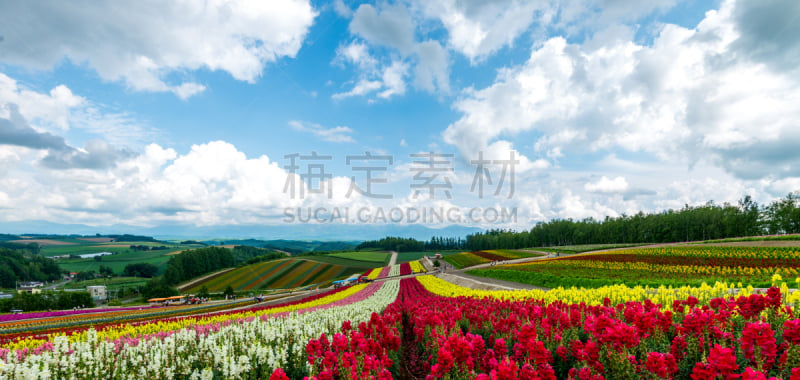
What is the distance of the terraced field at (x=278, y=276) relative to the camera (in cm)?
7081

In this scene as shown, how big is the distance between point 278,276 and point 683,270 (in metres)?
73.4

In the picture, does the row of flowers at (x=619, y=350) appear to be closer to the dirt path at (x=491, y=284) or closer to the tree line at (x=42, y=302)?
the dirt path at (x=491, y=284)

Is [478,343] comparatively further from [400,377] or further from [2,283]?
[2,283]

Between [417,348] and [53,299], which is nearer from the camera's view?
[417,348]

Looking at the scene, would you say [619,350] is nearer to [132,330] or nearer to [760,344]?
[760,344]

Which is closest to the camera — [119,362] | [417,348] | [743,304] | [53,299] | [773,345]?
[773,345]

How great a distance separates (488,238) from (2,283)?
166878mm

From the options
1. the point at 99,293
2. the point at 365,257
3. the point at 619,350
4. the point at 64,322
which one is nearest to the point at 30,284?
the point at 99,293

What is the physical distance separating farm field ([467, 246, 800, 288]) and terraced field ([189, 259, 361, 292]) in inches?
1730

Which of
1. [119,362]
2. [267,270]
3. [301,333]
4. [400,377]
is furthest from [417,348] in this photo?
[267,270]

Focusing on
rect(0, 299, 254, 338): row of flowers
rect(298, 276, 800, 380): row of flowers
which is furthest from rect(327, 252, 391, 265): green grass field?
rect(298, 276, 800, 380): row of flowers

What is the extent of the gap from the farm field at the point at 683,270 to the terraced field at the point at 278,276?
43.9 metres

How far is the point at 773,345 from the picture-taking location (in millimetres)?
3580

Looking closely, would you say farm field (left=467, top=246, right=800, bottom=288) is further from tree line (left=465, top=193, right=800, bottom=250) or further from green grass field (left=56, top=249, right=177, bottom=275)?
green grass field (left=56, top=249, right=177, bottom=275)
